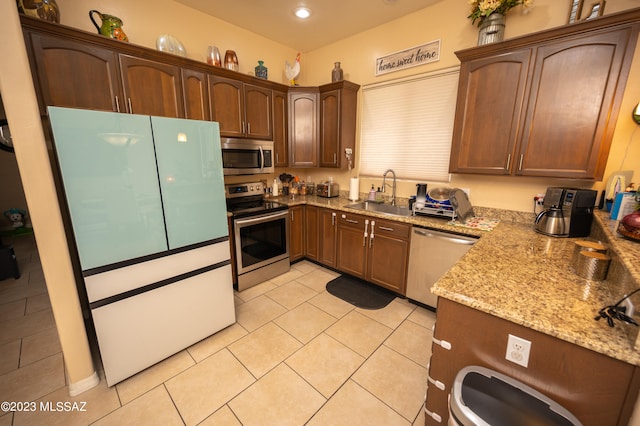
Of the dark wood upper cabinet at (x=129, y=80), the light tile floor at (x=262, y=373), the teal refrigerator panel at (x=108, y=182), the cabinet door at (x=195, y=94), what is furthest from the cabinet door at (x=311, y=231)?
the teal refrigerator panel at (x=108, y=182)

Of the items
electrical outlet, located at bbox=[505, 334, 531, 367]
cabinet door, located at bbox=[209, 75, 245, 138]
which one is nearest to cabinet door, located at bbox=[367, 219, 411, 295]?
electrical outlet, located at bbox=[505, 334, 531, 367]

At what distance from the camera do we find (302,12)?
2660 millimetres

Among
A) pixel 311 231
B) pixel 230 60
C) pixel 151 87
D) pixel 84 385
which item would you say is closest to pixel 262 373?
pixel 84 385

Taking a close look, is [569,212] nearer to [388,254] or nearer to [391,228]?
[391,228]

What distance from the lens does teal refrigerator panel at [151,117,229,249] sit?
5.48 ft

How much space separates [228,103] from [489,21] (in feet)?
8.26

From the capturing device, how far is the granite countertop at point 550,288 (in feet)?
2.74

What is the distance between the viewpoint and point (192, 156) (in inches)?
70.4

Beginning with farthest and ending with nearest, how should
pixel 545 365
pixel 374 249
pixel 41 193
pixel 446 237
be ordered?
pixel 374 249 < pixel 446 237 < pixel 41 193 < pixel 545 365

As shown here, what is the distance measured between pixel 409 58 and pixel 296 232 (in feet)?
8.01

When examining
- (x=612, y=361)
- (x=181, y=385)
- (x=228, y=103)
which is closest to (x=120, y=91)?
(x=228, y=103)

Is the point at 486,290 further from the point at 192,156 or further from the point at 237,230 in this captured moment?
the point at 237,230

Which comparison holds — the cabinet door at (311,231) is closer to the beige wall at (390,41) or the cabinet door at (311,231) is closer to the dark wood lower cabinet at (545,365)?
the beige wall at (390,41)

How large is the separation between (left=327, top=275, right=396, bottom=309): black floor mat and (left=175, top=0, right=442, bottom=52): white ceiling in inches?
118
